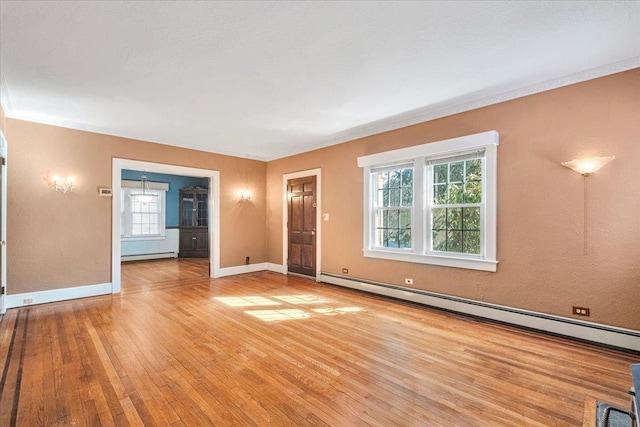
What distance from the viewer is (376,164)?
4.87 meters

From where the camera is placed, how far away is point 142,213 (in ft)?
28.7

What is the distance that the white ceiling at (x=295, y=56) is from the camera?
212 centimetres

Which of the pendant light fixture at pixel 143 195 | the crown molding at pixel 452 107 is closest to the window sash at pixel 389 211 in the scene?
the crown molding at pixel 452 107

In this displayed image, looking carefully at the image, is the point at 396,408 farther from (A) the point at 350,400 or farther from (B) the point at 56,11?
(B) the point at 56,11

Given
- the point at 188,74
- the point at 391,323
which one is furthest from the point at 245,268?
the point at 188,74

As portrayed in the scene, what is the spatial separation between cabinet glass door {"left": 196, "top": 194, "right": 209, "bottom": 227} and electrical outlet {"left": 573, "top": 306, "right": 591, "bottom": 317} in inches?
351

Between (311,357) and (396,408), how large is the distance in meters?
0.93

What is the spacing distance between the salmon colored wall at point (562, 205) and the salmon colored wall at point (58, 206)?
5164mm

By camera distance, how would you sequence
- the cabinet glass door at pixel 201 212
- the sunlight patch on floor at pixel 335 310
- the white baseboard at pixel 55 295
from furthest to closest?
the cabinet glass door at pixel 201 212
the white baseboard at pixel 55 295
the sunlight patch on floor at pixel 335 310

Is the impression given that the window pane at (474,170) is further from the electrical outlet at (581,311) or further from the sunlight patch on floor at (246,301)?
the sunlight patch on floor at (246,301)

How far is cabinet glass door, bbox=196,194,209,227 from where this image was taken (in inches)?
368

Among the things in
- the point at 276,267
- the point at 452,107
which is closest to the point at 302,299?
the point at 276,267

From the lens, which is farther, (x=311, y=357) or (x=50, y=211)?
(x=50, y=211)

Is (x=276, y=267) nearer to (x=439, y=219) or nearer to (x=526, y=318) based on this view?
(x=439, y=219)
